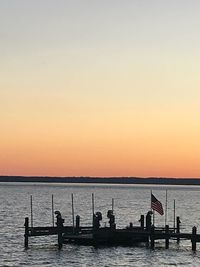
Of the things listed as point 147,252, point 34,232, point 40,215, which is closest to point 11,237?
point 34,232

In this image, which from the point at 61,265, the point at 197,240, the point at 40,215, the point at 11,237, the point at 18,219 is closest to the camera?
the point at 61,265

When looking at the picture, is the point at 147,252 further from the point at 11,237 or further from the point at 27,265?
the point at 11,237

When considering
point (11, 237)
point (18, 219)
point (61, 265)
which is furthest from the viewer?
point (18, 219)

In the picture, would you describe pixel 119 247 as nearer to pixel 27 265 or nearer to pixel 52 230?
pixel 52 230

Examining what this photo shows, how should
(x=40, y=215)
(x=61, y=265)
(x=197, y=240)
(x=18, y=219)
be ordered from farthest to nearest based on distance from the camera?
(x=40, y=215) → (x=18, y=219) → (x=197, y=240) → (x=61, y=265)

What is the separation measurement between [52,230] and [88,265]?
7463 mm

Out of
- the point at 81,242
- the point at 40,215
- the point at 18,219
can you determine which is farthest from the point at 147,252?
the point at 40,215

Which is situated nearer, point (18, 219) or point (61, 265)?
point (61, 265)

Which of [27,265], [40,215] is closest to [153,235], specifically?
[27,265]

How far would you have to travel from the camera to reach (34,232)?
60.2 metres

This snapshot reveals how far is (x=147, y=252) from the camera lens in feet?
194

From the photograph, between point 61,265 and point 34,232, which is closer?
point 61,265

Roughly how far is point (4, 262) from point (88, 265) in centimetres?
641

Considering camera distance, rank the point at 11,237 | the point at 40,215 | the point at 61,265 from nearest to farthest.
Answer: the point at 61,265, the point at 11,237, the point at 40,215
